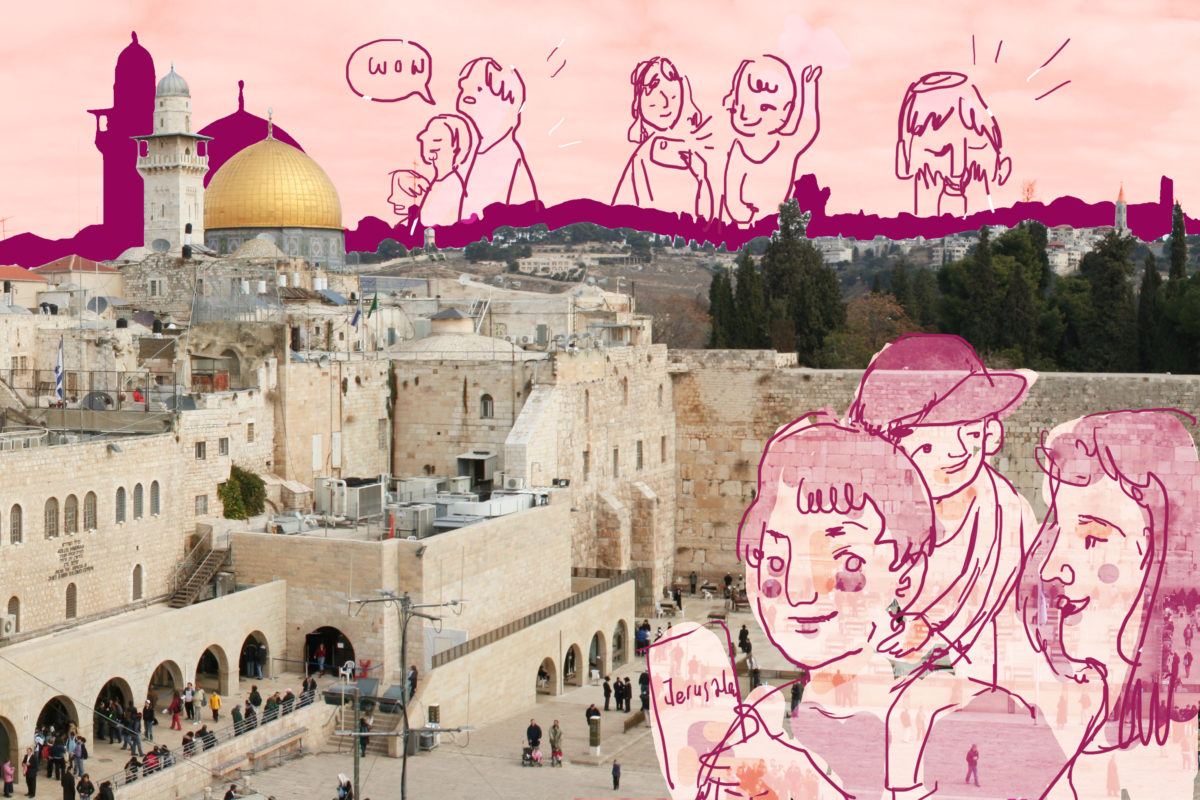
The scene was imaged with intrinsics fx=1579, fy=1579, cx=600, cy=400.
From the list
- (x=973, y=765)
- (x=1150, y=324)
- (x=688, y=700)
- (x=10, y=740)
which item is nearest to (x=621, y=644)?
(x=688, y=700)

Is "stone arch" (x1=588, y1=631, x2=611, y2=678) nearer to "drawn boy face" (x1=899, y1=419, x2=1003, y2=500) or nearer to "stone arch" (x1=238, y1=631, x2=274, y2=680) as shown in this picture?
"stone arch" (x1=238, y1=631, x2=274, y2=680)

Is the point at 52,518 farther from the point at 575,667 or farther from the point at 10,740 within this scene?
the point at 575,667

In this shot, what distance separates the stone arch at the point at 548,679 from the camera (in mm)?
25656

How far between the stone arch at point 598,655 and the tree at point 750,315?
628 inches

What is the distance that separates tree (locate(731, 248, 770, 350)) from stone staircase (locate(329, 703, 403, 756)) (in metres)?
21.9

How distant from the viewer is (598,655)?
2766 cm

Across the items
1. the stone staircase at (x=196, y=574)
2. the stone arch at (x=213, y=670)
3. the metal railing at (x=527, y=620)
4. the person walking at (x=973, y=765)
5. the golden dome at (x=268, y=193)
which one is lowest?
the person walking at (x=973, y=765)

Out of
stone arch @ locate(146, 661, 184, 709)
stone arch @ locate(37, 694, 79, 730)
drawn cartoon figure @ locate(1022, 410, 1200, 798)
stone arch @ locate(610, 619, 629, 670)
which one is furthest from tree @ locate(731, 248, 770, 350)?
stone arch @ locate(37, 694, 79, 730)

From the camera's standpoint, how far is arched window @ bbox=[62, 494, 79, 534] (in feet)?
71.2

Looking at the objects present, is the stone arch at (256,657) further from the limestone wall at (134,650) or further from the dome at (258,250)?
the dome at (258,250)

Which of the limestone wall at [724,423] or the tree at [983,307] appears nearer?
the limestone wall at [724,423]

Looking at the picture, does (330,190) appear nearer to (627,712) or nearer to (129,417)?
(129,417)

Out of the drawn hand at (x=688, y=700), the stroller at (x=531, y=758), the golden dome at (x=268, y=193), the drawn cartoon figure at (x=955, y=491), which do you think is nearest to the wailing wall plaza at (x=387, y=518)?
the drawn cartoon figure at (x=955, y=491)

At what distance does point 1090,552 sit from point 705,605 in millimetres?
7707
